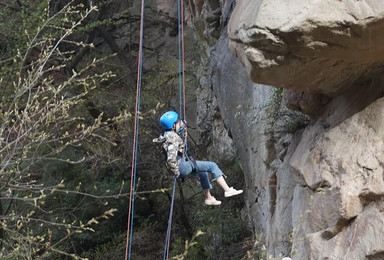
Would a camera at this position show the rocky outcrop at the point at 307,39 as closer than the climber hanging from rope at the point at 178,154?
Yes

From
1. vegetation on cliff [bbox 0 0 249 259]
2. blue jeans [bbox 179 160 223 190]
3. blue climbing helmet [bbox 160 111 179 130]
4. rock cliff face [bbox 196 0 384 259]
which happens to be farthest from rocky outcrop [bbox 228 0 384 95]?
vegetation on cliff [bbox 0 0 249 259]

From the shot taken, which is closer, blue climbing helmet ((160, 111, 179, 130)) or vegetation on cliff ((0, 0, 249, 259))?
blue climbing helmet ((160, 111, 179, 130))

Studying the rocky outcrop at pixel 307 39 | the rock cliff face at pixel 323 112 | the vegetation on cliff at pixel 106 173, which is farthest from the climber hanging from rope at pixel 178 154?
the vegetation on cliff at pixel 106 173

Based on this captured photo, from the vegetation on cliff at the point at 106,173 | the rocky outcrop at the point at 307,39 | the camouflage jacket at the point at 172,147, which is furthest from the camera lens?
the vegetation on cliff at the point at 106,173

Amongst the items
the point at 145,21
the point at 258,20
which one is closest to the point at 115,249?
the point at 145,21

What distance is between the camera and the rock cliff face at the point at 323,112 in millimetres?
4812

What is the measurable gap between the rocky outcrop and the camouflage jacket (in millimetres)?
1362

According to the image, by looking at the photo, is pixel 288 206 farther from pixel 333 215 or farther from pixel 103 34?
pixel 103 34

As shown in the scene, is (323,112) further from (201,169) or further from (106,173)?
(106,173)

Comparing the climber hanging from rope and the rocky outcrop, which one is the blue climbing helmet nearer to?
the climber hanging from rope

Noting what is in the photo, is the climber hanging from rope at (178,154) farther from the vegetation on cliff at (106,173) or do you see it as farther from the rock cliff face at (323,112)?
the vegetation on cliff at (106,173)

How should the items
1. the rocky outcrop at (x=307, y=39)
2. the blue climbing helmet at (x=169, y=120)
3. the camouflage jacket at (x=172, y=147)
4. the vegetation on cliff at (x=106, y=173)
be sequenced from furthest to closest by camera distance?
the vegetation on cliff at (x=106, y=173) < the blue climbing helmet at (x=169, y=120) < the camouflage jacket at (x=172, y=147) < the rocky outcrop at (x=307, y=39)

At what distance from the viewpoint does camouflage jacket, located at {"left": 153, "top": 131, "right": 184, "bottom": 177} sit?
651cm

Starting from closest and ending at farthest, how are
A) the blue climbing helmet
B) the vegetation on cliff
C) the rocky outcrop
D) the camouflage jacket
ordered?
the rocky outcrop
the camouflage jacket
the blue climbing helmet
the vegetation on cliff
